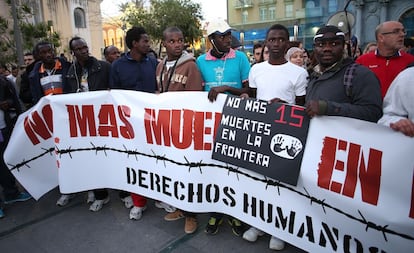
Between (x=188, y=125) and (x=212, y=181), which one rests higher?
(x=188, y=125)

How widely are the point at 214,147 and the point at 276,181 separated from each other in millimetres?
603

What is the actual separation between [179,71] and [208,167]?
3.14 feet

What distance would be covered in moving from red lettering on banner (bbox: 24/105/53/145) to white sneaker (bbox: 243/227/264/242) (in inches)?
96.9

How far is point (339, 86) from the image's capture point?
2242 millimetres

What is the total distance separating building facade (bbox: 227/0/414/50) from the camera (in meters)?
22.0

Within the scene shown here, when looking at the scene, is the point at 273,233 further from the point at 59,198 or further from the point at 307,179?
the point at 59,198

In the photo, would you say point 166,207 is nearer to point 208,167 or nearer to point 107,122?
point 208,167

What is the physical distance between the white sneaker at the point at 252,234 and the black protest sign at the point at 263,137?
0.67 metres

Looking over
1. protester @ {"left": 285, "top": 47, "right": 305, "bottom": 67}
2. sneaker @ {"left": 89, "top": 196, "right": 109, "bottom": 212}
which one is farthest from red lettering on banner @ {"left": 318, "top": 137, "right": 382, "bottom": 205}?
sneaker @ {"left": 89, "top": 196, "right": 109, "bottom": 212}

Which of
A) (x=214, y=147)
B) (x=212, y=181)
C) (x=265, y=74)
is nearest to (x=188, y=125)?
(x=214, y=147)

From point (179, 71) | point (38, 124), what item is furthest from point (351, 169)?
point (38, 124)

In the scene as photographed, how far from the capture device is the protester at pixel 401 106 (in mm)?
1950

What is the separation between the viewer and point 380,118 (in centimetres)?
220

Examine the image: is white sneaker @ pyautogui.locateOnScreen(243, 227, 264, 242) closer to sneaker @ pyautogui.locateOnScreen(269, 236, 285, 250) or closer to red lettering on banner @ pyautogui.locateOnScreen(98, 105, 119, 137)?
sneaker @ pyautogui.locateOnScreen(269, 236, 285, 250)
